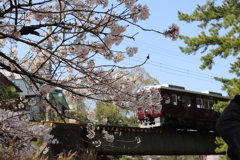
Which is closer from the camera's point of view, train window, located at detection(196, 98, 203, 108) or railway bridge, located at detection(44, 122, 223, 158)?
railway bridge, located at detection(44, 122, 223, 158)

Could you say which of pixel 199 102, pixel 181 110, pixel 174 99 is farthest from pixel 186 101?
pixel 199 102

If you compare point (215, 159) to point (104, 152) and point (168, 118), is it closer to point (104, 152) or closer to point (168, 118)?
point (168, 118)

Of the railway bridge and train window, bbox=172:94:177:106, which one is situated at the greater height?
train window, bbox=172:94:177:106

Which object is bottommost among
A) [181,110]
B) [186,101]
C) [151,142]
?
[151,142]

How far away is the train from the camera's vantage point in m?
22.9

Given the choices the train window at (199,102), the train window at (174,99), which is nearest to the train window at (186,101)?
the train window at (174,99)

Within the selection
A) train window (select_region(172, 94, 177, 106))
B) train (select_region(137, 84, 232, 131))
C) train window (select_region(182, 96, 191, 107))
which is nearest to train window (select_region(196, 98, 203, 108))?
train (select_region(137, 84, 232, 131))

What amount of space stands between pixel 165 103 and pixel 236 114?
21634 millimetres

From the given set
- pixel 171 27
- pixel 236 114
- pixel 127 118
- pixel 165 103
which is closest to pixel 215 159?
pixel 127 118

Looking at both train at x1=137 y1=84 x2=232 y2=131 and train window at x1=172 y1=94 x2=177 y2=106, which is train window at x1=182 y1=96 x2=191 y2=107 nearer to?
train at x1=137 y1=84 x2=232 y2=131

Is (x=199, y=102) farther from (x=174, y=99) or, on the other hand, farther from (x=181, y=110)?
(x=174, y=99)

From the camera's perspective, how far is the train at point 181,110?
22.9m

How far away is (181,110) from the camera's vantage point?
23641 mm

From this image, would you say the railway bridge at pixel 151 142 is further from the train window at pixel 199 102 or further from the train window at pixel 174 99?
the train window at pixel 199 102
